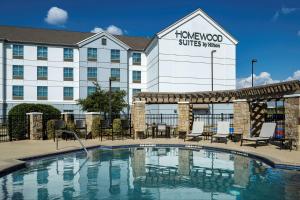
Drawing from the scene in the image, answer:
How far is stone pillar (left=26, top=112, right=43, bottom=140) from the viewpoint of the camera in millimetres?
20484

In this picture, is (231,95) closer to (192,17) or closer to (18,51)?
(192,17)

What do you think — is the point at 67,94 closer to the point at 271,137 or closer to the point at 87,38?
the point at 87,38

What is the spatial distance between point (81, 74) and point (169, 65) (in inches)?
548

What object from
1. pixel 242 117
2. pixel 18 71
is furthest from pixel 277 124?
pixel 18 71

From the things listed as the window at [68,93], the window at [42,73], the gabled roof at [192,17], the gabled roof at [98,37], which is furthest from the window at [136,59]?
the window at [42,73]

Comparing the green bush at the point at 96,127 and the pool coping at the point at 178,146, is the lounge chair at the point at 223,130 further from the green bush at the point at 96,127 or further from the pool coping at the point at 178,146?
the green bush at the point at 96,127

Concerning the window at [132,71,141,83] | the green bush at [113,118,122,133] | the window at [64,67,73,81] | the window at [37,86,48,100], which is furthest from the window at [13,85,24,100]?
the green bush at [113,118,122,133]

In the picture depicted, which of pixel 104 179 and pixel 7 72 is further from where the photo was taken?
pixel 7 72

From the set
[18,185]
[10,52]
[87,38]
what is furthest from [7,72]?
[18,185]

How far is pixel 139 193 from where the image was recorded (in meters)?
8.85

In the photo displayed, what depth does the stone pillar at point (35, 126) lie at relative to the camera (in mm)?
20484

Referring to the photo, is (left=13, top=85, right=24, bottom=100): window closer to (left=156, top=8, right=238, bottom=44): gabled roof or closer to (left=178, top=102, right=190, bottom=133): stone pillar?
(left=156, top=8, right=238, bottom=44): gabled roof

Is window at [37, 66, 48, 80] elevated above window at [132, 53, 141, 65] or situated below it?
below

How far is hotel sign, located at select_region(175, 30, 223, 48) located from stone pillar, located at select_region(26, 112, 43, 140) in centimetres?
2700
